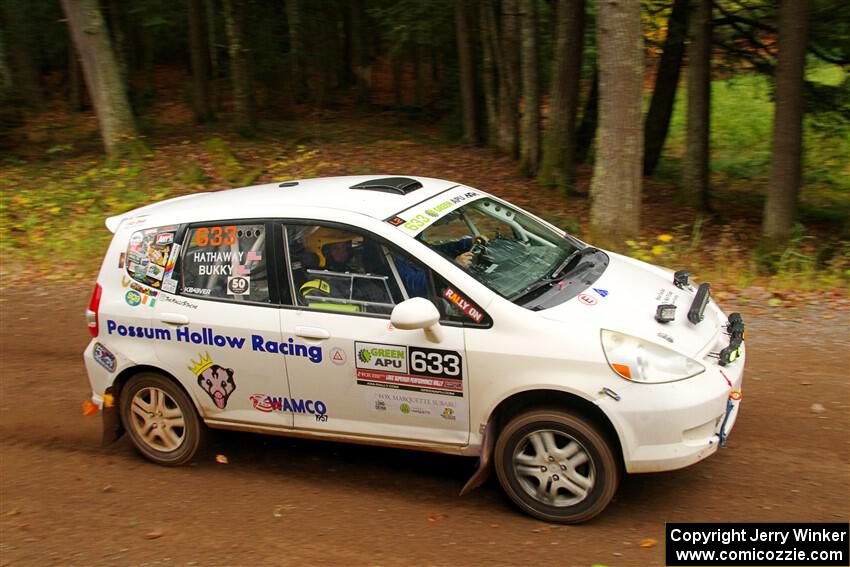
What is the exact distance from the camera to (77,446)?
643cm

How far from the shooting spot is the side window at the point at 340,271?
5.09 m

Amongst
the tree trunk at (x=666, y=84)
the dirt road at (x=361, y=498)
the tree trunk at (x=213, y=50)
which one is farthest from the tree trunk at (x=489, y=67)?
the dirt road at (x=361, y=498)

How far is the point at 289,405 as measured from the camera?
5359 millimetres

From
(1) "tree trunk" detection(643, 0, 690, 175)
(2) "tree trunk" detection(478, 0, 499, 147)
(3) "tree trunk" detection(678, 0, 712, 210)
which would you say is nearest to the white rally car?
(3) "tree trunk" detection(678, 0, 712, 210)

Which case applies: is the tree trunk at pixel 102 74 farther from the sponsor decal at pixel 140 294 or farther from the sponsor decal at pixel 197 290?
the sponsor decal at pixel 197 290

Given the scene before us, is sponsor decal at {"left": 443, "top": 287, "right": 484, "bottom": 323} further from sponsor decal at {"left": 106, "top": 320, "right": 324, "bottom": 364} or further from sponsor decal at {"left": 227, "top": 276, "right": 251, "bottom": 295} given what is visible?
sponsor decal at {"left": 227, "top": 276, "right": 251, "bottom": 295}

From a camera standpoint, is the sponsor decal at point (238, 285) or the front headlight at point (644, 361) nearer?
the front headlight at point (644, 361)

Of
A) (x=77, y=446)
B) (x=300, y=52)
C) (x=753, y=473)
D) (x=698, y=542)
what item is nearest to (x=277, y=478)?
(x=77, y=446)

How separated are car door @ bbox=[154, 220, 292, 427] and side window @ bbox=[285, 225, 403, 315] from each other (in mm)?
206

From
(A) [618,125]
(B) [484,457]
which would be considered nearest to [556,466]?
(B) [484,457]

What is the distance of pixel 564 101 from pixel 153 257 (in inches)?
438

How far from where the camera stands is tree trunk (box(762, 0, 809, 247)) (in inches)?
462

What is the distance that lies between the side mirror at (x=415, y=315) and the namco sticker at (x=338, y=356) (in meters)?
0.54

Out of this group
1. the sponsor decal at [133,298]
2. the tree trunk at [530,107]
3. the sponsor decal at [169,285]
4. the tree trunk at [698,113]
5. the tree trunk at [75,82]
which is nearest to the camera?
the sponsor decal at [169,285]
